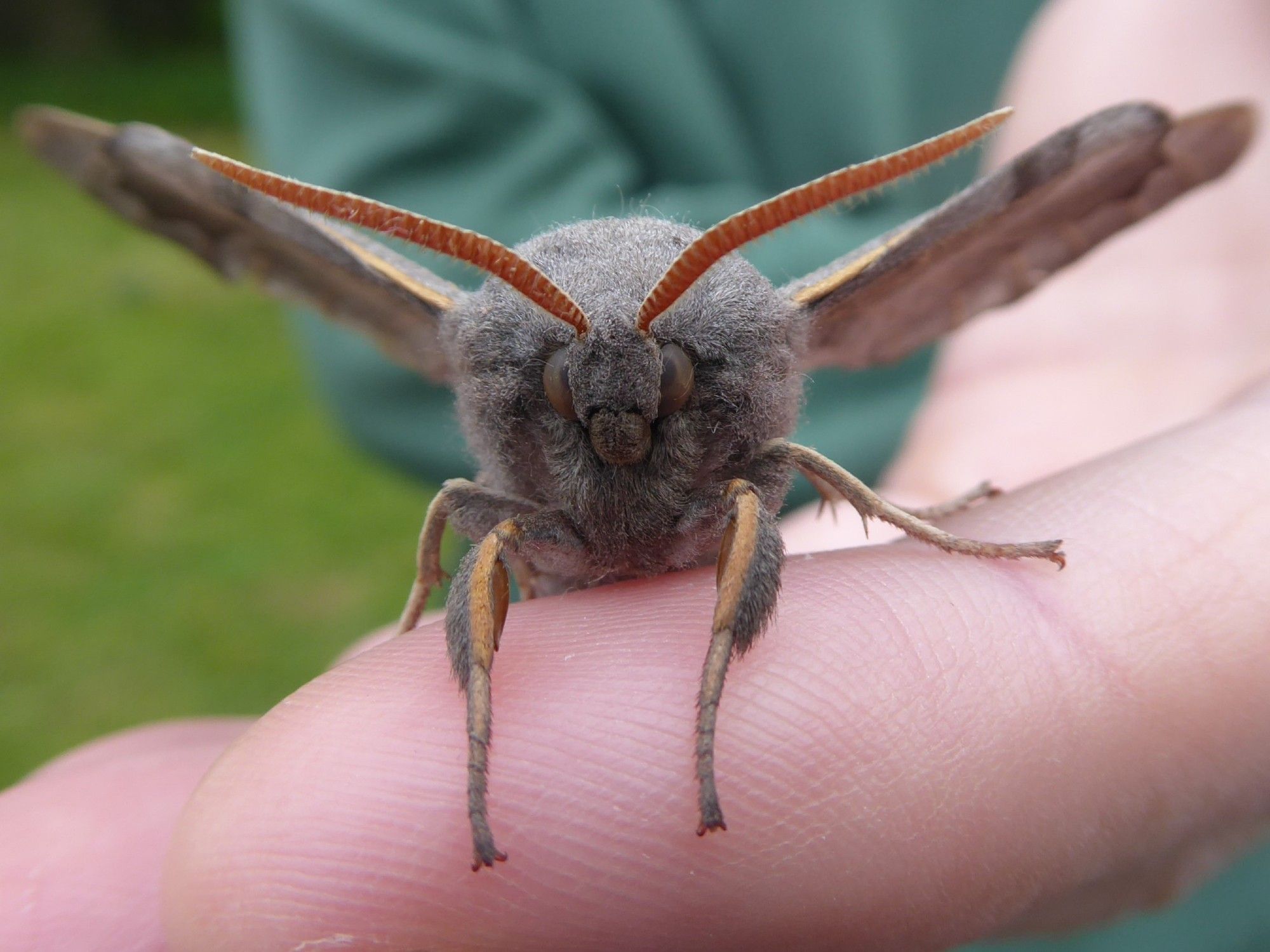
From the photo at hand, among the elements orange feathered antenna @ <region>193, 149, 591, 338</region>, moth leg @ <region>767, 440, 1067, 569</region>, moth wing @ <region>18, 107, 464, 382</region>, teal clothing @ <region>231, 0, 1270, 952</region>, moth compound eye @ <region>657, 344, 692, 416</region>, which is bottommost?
moth leg @ <region>767, 440, 1067, 569</region>

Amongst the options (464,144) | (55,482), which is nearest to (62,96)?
(55,482)

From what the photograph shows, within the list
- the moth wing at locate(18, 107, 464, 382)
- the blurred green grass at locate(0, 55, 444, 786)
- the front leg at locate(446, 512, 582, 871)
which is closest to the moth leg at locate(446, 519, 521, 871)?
the front leg at locate(446, 512, 582, 871)

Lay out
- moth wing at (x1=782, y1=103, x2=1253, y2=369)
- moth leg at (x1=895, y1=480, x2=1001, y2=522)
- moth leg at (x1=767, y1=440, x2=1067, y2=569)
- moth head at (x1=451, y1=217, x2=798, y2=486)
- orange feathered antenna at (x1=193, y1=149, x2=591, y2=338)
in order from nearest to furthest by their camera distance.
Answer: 1. orange feathered antenna at (x1=193, y1=149, x2=591, y2=338)
2. moth head at (x1=451, y1=217, x2=798, y2=486)
3. moth leg at (x1=767, y1=440, x2=1067, y2=569)
4. moth wing at (x1=782, y1=103, x2=1253, y2=369)
5. moth leg at (x1=895, y1=480, x2=1001, y2=522)

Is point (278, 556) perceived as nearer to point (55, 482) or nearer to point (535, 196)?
point (55, 482)

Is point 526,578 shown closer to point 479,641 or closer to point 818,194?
point 479,641

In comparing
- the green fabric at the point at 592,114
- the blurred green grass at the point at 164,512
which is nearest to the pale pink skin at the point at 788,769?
the green fabric at the point at 592,114

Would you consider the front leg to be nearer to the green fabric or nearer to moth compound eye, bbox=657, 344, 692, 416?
moth compound eye, bbox=657, 344, 692, 416

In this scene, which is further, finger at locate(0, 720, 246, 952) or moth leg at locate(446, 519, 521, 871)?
finger at locate(0, 720, 246, 952)
